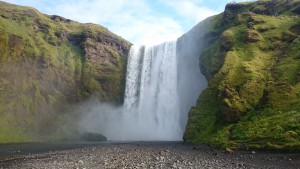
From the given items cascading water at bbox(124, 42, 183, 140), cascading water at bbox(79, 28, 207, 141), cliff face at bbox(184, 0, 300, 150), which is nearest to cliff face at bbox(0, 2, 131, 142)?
cascading water at bbox(79, 28, 207, 141)

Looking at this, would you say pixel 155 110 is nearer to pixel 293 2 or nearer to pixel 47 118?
pixel 47 118

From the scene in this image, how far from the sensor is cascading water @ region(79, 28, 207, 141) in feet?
317

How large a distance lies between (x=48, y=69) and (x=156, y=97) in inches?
1509

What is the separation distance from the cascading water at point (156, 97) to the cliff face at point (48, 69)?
651 cm

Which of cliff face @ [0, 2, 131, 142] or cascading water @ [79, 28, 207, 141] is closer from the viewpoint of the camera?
cascading water @ [79, 28, 207, 141]

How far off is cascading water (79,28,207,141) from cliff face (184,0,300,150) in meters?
15.3

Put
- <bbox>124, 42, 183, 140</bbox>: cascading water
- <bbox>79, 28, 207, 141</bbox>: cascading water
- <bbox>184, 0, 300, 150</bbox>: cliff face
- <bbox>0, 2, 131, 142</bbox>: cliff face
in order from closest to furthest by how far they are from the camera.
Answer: <bbox>184, 0, 300, 150</bbox>: cliff face → <bbox>79, 28, 207, 141</bbox>: cascading water → <bbox>124, 42, 183, 140</bbox>: cascading water → <bbox>0, 2, 131, 142</bbox>: cliff face

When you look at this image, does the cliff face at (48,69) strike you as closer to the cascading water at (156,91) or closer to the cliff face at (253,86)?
the cascading water at (156,91)

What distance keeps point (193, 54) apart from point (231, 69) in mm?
37876

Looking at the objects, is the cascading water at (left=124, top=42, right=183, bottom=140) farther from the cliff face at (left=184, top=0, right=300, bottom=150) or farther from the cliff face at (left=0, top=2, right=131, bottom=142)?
the cliff face at (left=184, top=0, right=300, bottom=150)

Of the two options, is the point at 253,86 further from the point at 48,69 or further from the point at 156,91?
the point at 48,69

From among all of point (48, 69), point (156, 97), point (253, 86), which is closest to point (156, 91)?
point (156, 97)

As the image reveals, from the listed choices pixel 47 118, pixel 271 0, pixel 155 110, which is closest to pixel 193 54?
pixel 155 110

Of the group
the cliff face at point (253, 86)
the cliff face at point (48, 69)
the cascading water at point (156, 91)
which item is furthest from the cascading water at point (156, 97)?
the cliff face at point (253, 86)
